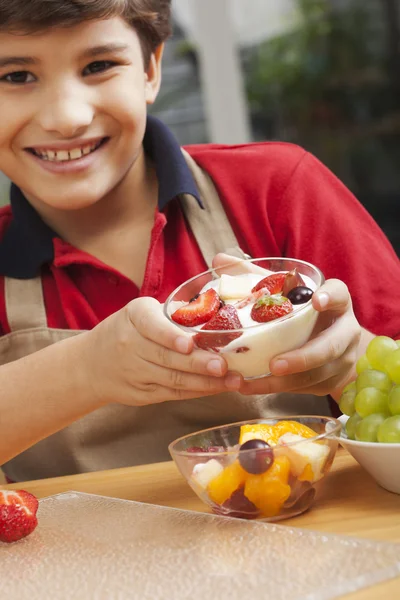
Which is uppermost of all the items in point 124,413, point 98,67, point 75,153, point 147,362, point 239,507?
point 98,67

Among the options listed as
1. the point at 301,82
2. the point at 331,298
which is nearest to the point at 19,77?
the point at 331,298

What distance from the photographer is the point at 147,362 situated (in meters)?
1.00

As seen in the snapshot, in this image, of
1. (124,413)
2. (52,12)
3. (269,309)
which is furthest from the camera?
(124,413)

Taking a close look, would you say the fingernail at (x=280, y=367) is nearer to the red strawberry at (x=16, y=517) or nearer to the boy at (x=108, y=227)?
the boy at (x=108, y=227)

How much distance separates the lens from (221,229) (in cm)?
150

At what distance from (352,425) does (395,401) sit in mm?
67

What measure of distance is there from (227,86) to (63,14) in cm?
253

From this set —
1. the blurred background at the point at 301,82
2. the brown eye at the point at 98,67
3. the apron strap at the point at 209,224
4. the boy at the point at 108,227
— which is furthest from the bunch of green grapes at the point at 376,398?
the blurred background at the point at 301,82

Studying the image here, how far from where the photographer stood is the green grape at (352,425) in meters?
0.93

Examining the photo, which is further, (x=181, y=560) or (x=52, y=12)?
(x=52, y=12)

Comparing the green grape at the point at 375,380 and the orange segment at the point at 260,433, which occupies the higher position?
the green grape at the point at 375,380

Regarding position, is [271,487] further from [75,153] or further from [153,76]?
[153,76]

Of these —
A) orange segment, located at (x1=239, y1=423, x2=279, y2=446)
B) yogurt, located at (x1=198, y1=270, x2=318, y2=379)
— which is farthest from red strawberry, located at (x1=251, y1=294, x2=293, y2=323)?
orange segment, located at (x1=239, y1=423, x2=279, y2=446)

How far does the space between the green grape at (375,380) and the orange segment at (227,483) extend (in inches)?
7.8
